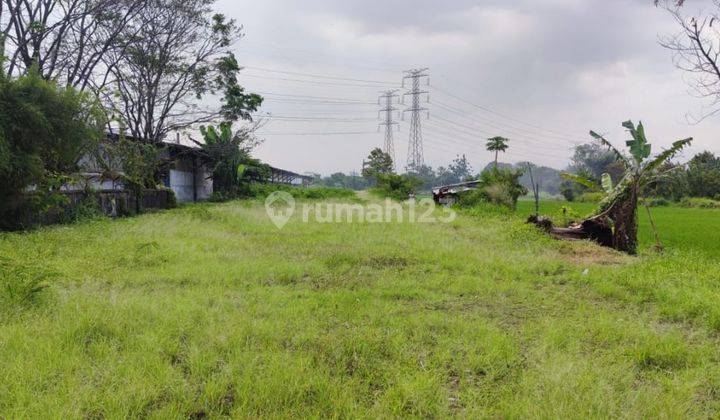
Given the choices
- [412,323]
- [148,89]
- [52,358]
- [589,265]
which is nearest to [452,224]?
[589,265]

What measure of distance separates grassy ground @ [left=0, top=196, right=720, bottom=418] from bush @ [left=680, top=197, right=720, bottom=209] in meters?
32.5

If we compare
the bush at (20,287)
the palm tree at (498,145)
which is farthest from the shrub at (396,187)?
the bush at (20,287)

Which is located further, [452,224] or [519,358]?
[452,224]

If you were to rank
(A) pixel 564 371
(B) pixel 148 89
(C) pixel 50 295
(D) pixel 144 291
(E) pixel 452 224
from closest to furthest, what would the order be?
(A) pixel 564 371 < (C) pixel 50 295 < (D) pixel 144 291 < (E) pixel 452 224 < (B) pixel 148 89

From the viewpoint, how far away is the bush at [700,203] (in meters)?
30.5

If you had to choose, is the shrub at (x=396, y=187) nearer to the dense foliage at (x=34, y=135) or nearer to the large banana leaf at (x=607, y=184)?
the large banana leaf at (x=607, y=184)

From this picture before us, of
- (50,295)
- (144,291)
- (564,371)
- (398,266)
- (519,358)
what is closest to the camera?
(564,371)

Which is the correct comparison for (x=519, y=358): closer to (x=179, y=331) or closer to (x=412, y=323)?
(x=412, y=323)

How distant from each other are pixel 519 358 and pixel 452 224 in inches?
371

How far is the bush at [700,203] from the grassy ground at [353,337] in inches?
1281

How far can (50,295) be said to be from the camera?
3830mm

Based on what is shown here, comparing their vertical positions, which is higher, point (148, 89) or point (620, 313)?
point (148, 89)

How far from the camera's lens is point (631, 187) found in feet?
26.7

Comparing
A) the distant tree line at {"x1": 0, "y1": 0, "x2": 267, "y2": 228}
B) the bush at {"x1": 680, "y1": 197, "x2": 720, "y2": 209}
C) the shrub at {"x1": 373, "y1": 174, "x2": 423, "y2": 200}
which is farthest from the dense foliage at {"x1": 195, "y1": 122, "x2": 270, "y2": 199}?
the bush at {"x1": 680, "y1": 197, "x2": 720, "y2": 209}
